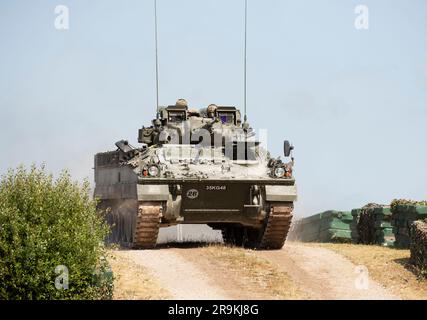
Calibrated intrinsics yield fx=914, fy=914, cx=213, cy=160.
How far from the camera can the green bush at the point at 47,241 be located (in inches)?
639

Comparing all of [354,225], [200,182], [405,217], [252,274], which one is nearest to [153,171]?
[200,182]

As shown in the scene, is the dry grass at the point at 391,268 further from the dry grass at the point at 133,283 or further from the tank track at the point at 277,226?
the dry grass at the point at 133,283

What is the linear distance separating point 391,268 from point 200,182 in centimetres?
500

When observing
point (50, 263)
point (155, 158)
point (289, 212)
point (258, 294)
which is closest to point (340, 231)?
point (289, 212)

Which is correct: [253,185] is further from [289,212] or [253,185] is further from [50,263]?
[50,263]

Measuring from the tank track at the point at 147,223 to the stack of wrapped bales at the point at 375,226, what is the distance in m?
7.93

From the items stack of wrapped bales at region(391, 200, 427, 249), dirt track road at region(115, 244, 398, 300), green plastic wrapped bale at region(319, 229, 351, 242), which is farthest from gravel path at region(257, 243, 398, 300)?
green plastic wrapped bale at region(319, 229, 351, 242)

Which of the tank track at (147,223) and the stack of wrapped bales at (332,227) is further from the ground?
the tank track at (147,223)

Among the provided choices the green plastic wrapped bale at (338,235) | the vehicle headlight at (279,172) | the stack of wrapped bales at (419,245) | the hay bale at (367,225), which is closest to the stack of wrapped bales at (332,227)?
the green plastic wrapped bale at (338,235)

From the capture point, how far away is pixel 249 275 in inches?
745

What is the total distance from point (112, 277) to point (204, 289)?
1842mm

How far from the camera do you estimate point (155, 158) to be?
2331 cm

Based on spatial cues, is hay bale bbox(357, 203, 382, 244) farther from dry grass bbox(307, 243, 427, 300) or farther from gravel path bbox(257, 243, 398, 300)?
gravel path bbox(257, 243, 398, 300)

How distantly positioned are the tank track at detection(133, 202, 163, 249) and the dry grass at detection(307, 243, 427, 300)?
15.9 feet
